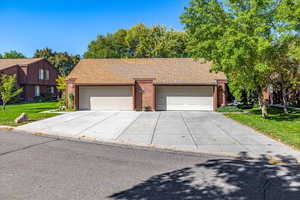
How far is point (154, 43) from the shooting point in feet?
125

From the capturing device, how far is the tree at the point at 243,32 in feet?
38.8

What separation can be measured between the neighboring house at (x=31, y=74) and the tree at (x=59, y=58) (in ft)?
51.1

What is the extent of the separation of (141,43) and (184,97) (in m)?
21.9

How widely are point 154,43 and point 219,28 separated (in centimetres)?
2593

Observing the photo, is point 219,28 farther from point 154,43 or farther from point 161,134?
point 154,43

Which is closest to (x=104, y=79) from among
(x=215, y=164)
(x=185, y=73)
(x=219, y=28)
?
(x=185, y=73)

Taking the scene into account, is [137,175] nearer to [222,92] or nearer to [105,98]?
[105,98]

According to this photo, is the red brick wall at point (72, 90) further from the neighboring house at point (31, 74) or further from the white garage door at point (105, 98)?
the neighboring house at point (31, 74)

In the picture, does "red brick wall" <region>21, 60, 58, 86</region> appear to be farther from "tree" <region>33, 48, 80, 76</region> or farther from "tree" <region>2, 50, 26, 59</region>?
"tree" <region>2, 50, 26, 59</region>

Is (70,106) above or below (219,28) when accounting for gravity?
below

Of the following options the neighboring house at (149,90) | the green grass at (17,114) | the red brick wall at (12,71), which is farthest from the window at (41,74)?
the neighboring house at (149,90)

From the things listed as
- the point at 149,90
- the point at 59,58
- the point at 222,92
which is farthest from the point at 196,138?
the point at 59,58

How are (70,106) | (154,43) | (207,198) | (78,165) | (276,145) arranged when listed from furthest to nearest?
(154,43) < (70,106) < (276,145) < (78,165) < (207,198)

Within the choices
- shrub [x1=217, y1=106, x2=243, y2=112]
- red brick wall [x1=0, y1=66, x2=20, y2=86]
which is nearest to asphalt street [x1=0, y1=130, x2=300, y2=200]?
shrub [x1=217, y1=106, x2=243, y2=112]
